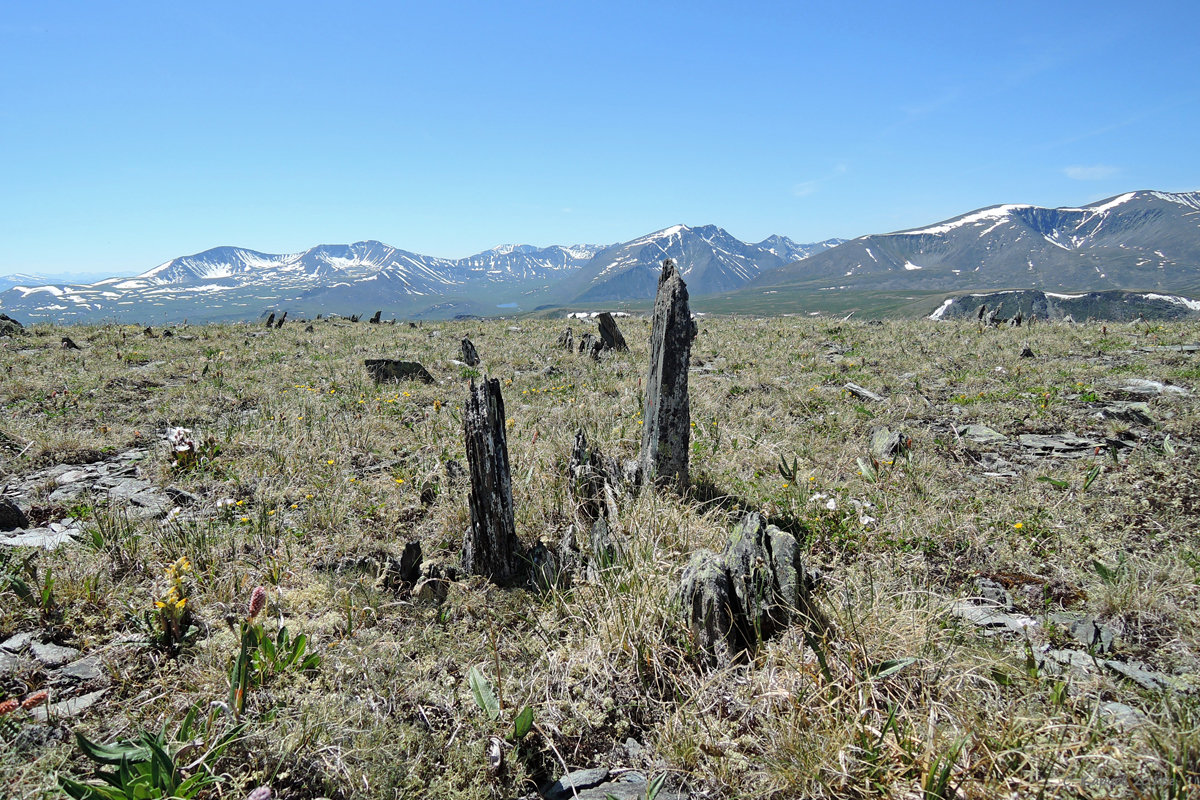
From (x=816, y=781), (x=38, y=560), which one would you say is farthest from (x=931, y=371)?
(x=38, y=560)

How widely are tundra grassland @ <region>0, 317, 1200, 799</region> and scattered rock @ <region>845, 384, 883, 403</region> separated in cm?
153

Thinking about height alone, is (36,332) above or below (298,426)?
above

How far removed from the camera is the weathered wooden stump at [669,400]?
652 cm

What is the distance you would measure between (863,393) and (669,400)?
6.17 metres

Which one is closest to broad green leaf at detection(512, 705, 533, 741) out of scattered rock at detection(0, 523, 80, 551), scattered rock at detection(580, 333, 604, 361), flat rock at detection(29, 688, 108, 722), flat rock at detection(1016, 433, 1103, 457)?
flat rock at detection(29, 688, 108, 722)

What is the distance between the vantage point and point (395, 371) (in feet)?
40.4

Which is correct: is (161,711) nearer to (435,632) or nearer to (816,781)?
(435,632)

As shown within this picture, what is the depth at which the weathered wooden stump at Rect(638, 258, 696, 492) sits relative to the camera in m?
6.52

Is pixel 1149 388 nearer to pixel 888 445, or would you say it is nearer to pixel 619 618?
pixel 888 445

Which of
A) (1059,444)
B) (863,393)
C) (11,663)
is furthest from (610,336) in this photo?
(11,663)

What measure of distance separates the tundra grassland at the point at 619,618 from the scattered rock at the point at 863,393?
153 centimetres

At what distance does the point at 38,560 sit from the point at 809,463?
8171 millimetres

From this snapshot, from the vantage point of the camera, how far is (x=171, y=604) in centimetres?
357

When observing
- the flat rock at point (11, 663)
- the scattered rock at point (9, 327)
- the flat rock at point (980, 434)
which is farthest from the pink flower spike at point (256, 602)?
the scattered rock at point (9, 327)
